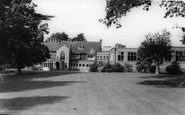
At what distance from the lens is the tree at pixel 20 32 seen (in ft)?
130

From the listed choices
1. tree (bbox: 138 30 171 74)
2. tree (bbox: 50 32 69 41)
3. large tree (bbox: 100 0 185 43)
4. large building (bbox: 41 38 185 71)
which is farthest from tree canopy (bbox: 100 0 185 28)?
tree (bbox: 50 32 69 41)

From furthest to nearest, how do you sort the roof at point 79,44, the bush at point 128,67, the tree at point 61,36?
the tree at point 61,36, the roof at point 79,44, the bush at point 128,67

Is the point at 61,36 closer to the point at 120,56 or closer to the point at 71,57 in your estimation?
the point at 71,57

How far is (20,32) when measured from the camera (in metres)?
44.8

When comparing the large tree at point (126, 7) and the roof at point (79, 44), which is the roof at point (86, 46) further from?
the large tree at point (126, 7)

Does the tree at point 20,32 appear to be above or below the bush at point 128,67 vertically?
above

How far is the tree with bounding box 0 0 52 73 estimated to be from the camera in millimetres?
39625

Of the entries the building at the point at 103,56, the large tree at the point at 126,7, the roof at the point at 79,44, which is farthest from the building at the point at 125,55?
the large tree at the point at 126,7

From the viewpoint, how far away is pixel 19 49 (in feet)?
159

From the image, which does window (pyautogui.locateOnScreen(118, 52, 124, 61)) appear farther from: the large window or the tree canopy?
the tree canopy

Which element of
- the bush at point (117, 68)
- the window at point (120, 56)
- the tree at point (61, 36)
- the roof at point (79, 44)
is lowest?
the bush at point (117, 68)

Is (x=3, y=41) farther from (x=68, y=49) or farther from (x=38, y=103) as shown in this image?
(x=68, y=49)

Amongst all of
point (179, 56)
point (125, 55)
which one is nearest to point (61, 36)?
point (125, 55)

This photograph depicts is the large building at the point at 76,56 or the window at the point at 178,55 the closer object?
the window at the point at 178,55
